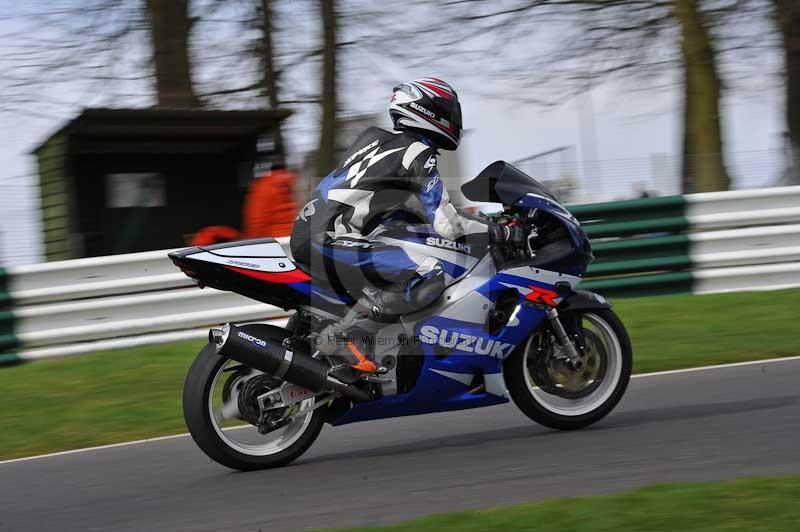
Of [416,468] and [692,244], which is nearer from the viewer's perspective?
[416,468]

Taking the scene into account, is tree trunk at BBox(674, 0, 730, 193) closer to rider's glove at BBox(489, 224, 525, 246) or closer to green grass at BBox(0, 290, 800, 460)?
green grass at BBox(0, 290, 800, 460)

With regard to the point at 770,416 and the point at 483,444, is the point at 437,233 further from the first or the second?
the point at 770,416

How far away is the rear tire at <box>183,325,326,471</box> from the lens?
550cm

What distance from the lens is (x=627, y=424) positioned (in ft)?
20.0

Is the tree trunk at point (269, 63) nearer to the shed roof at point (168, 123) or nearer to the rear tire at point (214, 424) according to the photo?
the shed roof at point (168, 123)

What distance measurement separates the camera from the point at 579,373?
5.95 m

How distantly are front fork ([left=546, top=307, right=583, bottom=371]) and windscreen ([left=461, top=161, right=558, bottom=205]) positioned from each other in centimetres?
63

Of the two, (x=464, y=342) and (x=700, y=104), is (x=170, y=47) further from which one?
(x=464, y=342)

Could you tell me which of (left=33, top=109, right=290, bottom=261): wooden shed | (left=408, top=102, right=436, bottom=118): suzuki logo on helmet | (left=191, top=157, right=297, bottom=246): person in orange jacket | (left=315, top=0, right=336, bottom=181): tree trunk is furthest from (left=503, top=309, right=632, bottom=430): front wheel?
(left=315, top=0, right=336, bottom=181): tree trunk

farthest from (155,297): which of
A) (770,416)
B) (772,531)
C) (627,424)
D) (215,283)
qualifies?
(772,531)

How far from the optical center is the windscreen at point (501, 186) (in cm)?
575

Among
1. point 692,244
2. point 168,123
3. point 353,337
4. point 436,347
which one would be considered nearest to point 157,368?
point 353,337

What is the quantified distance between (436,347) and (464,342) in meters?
0.15

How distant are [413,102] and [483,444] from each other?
72.6 inches
